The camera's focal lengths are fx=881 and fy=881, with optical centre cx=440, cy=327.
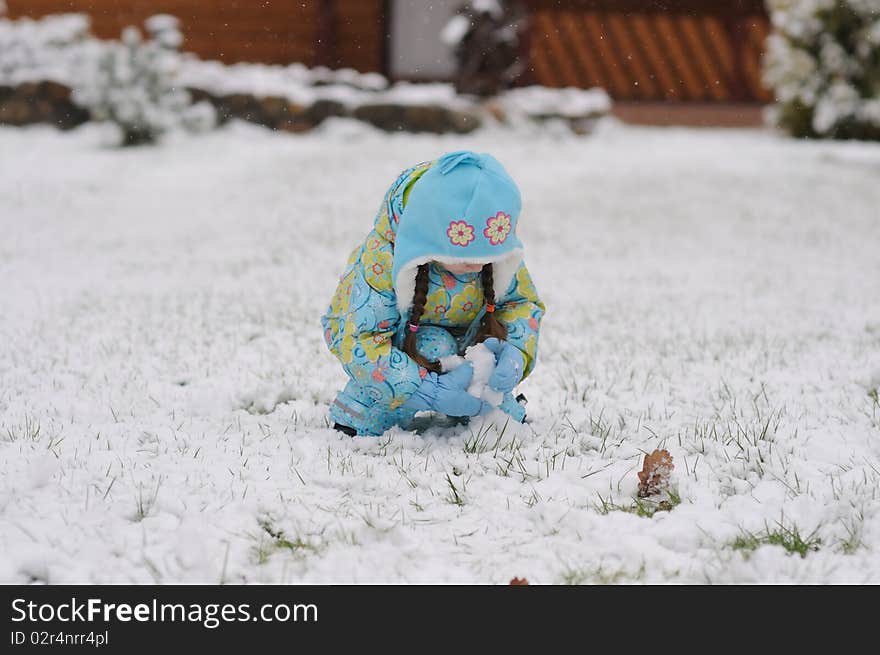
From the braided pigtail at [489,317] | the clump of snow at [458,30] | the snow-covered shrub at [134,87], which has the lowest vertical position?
the snow-covered shrub at [134,87]

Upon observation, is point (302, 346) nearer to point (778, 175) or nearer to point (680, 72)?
point (778, 175)

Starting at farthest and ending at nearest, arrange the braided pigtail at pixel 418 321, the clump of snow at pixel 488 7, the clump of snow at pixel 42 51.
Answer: the clump of snow at pixel 488 7, the clump of snow at pixel 42 51, the braided pigtail at pixel 418 321

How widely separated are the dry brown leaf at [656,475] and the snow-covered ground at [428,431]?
49mm

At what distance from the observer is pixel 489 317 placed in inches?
130

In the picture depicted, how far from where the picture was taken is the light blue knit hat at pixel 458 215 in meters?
2.91

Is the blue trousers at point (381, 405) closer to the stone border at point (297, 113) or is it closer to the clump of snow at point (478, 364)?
the clump of snow at point (478, 364)

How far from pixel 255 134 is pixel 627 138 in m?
6.65

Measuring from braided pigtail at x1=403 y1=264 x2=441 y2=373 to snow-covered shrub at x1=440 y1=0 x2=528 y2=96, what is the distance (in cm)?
1380

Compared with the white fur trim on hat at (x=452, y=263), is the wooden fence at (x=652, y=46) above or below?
below

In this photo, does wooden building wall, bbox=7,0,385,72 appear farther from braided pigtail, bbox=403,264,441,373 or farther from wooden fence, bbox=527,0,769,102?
braided pigtail, bbox=403,264,441,373

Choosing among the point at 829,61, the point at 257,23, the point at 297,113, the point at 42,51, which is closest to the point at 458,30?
the point at 297,113

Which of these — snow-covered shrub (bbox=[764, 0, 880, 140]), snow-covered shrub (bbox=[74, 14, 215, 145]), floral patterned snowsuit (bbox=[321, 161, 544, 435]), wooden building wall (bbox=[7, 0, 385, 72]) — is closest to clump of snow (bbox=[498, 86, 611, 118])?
snow-covered shrub (bbox=[764, 0, 880, 140])

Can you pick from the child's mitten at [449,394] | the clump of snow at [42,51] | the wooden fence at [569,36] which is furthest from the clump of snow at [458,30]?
the child's mitten at [449,394]

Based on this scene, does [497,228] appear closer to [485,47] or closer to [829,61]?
[485,47]
